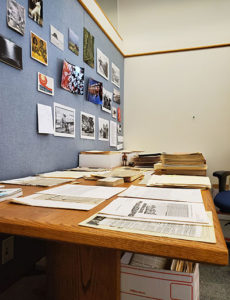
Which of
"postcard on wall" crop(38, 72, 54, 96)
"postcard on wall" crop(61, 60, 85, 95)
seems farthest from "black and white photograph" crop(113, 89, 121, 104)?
→ "postcard on wall" crop(38, 72, 54, 96)

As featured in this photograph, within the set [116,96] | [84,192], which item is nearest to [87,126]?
[116,96]

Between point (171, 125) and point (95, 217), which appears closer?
point (95, 217)

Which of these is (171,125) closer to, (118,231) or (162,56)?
(162,56)

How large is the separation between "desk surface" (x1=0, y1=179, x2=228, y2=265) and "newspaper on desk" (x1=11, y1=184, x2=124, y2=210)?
0.10 ft

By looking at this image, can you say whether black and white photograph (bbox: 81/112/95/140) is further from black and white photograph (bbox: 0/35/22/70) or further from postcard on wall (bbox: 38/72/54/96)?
black and white photograph (bbox: 0/35/22/70)

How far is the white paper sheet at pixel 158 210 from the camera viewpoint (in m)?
0.52

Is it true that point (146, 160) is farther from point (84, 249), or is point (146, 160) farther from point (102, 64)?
point (84, 249)

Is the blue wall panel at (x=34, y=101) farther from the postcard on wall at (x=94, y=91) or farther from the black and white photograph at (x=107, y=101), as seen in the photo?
the black and white photograph at (x=107, y=101)

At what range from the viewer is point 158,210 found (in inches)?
22.5

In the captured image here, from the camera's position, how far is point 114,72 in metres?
2.34

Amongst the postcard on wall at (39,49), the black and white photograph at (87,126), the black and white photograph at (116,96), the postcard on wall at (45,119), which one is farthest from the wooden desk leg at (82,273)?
the black and white photograph at (116,96)

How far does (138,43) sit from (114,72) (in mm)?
586

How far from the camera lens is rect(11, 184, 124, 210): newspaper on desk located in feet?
2.06

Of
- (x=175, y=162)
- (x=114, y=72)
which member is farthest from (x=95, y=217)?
(x=114, y=72)
